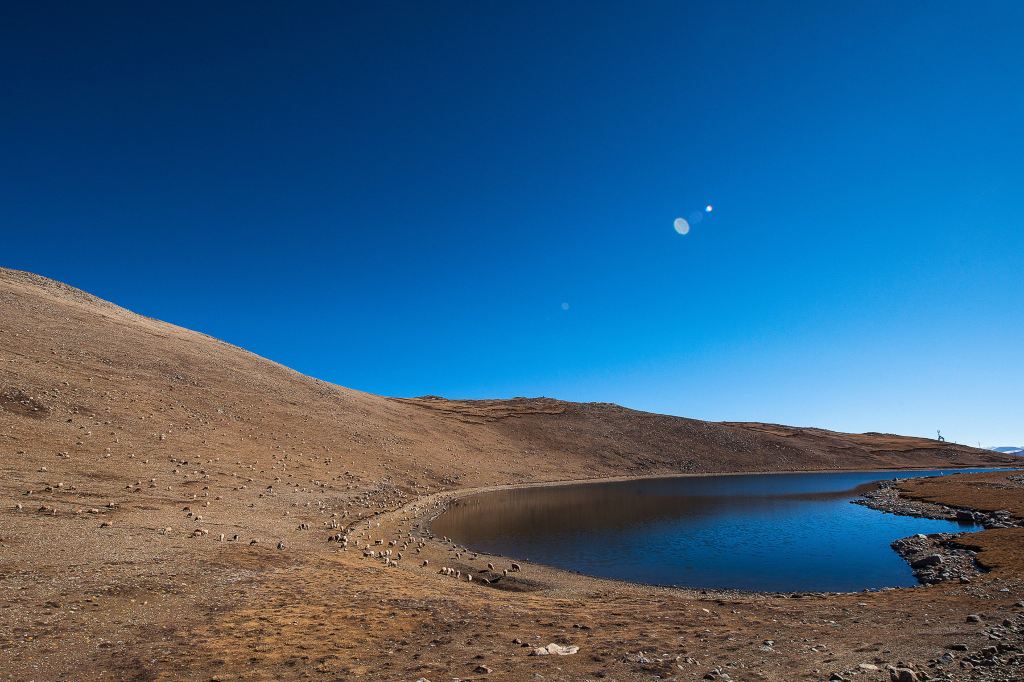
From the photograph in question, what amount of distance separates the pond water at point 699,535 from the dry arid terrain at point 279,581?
3610mm

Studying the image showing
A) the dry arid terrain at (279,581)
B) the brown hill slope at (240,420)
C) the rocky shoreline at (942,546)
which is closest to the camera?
the dry arid terrain at (279,581)

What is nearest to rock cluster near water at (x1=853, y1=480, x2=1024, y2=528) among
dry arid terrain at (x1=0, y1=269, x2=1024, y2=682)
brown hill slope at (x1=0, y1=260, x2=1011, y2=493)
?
dry arid terrain at (x1=0, y1=269, x2=1024, y2=682)

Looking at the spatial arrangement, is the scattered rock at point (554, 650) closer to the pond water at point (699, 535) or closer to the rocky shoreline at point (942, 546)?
the pond water at point (699, 535)

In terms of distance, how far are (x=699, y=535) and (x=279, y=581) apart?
2943 centimetres

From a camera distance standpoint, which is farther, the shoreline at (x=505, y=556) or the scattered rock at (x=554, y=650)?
the shoreline at (x=505, y=556)

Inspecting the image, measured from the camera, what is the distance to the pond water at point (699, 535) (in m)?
25.3

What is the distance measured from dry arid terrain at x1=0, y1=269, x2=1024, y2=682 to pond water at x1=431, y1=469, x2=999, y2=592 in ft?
11.8

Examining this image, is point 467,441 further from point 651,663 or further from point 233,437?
point 651,663

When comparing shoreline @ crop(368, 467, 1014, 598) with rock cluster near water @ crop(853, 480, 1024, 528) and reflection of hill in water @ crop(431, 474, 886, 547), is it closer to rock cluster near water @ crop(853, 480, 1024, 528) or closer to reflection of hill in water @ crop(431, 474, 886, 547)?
rock cluster near water @ crop(853, 480, 1024, 528)

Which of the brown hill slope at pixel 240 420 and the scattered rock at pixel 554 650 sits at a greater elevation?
the brown hill slope at pixel 240 420

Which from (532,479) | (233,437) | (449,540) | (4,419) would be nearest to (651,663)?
(449,540)

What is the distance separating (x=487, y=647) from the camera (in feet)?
41.0

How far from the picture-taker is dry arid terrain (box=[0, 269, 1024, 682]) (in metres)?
11.2

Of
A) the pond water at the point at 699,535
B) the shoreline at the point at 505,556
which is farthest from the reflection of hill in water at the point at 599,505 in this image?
the shoreline at the point at 505,556
